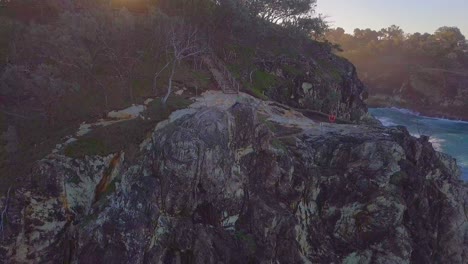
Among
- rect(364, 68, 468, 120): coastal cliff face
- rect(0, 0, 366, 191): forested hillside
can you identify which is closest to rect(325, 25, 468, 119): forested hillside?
rect(364, 68, 468, 120): coastal cliff face

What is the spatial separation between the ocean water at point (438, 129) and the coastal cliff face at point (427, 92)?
14.4 feet

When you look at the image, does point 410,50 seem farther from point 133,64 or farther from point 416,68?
point 133,64

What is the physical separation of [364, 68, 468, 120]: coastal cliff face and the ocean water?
4390 millimetres

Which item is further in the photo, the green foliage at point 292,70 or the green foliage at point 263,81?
the green foliage at point 292,70

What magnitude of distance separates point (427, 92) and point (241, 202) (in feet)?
309

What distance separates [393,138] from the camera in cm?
3200

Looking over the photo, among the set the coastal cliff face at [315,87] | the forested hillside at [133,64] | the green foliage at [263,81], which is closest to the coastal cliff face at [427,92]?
the forested hillside at [133,64]

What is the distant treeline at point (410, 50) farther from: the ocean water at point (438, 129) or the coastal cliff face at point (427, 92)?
the ocean water at point (438, 129)

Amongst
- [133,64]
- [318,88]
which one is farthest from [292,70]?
[133,64]

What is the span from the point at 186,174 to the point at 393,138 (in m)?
16.0

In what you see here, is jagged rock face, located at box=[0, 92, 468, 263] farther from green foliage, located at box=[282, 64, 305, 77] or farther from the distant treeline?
the distant treeline

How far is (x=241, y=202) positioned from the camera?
2722cm

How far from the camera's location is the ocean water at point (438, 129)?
7169cm

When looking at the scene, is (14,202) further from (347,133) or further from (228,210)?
(347,133)
